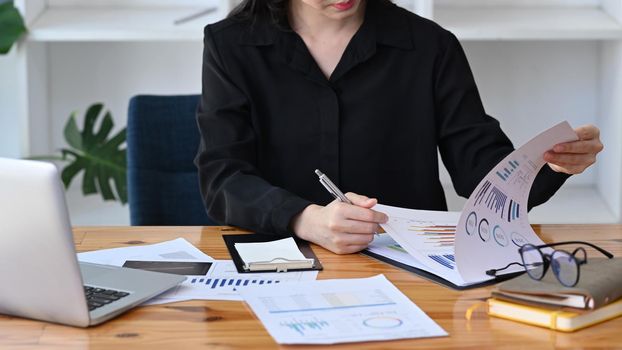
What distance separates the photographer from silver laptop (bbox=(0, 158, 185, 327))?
130 cm

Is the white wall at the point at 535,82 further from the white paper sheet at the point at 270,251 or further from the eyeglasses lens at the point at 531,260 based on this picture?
the eyeglasses lens at the point at 531,260

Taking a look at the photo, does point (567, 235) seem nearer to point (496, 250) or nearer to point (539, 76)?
point (496, 250)

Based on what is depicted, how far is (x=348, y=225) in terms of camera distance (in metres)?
1.71

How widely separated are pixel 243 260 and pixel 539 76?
81.2 inches

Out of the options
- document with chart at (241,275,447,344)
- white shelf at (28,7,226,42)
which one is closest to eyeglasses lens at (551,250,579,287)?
document with chart at (241,275,447,344)

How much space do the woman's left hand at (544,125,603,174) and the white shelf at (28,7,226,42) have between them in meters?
1.55

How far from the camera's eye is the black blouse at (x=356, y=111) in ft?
7.08

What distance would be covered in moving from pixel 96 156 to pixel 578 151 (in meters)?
1.93

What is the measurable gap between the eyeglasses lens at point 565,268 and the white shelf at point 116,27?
1893mm

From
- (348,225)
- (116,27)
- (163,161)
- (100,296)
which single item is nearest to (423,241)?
(348,225)

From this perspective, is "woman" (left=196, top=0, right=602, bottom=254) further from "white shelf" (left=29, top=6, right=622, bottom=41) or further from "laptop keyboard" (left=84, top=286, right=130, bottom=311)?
"white shelf" (left=29, top=6, right=622, bottom=41)

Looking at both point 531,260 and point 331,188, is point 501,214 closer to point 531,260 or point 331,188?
point 531,260

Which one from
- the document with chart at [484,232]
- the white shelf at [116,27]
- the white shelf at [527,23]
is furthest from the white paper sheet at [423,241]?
the white shelf at [116,27]

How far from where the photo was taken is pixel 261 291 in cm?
150
